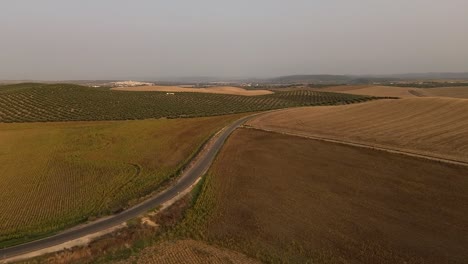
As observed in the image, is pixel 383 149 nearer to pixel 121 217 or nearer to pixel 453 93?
pixel 121 217

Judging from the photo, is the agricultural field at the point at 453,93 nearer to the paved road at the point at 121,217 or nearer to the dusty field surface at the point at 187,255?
the paved road at the point at 121,217

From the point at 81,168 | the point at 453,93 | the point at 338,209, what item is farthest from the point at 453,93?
the point at 81,168

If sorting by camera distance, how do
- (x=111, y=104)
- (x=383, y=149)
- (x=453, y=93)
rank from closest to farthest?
(x=383, y=149) → (x=111, y=104) → (x=453, y=93)

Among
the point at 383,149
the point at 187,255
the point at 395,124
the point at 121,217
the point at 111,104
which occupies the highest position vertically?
the point at 111,104

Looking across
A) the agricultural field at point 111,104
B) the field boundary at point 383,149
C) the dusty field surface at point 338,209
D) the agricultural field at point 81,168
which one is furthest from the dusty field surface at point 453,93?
the dusty field surface at point 338,209

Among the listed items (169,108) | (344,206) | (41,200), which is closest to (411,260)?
(344,206)

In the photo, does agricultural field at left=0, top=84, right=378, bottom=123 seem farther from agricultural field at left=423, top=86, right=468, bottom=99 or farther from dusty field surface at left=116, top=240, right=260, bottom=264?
dusty field surface at left=116, top=240, right=260, bottom=264
